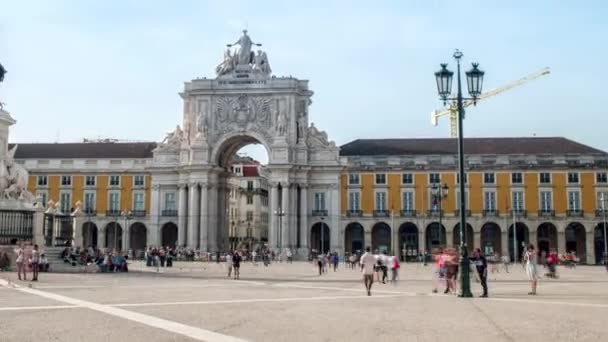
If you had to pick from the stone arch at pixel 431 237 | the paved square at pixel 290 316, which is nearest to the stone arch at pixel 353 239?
the stone arch at pixel 431 237

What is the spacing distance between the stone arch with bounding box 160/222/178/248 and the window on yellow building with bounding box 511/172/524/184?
39663 mm

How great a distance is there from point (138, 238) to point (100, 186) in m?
8.17

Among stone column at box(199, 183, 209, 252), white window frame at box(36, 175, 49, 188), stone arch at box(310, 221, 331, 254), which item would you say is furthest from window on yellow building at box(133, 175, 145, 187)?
stone arch at box(310, 221, 331, 254)

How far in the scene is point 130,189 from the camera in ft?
288

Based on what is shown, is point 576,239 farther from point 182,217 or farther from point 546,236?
point 182,217

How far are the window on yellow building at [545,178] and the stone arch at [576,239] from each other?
17.2ft

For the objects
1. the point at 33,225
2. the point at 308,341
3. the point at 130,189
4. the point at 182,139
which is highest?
the point at 182,139

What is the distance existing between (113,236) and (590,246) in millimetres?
54700

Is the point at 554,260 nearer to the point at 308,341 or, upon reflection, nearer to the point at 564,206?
the point at 308,341

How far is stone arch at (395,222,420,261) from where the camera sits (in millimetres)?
82125

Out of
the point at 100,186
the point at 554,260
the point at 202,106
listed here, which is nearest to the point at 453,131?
the point at 202,106

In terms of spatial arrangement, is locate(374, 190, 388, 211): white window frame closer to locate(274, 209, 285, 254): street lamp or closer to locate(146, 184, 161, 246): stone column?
locate(274, 209, 285, 254): street lamp

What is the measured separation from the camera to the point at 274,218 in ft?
267

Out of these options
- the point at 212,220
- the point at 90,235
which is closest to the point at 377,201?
the point at 212,220
